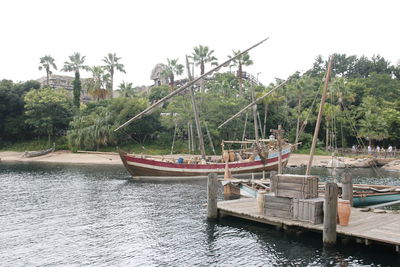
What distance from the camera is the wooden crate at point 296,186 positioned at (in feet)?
50.8

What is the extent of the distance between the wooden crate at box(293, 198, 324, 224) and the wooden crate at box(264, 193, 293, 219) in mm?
450

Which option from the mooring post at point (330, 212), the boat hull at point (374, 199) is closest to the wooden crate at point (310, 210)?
the mooring post at point (330, 212)

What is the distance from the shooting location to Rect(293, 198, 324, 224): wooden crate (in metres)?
15.2

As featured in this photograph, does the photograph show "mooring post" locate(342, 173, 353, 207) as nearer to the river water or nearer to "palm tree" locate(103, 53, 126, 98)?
the river water

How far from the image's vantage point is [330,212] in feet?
45.5

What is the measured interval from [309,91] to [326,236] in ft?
168

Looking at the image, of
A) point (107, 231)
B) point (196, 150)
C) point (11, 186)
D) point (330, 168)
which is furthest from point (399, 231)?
point (196, 150)

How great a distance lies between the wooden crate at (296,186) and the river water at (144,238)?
5.86ft

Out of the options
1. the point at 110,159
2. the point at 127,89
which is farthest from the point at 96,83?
the point at 110,159

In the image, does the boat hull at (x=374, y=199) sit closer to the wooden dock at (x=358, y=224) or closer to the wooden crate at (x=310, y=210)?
the wooden dock at (x=358, y=224)

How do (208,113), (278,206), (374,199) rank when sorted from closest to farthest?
1. (278,206)
2. (374,199)
3. (208,113)

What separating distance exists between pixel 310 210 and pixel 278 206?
5.29 ft

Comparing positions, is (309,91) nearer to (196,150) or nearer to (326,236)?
(196,150)

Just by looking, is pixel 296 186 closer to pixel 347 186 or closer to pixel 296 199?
pixel 296 199
